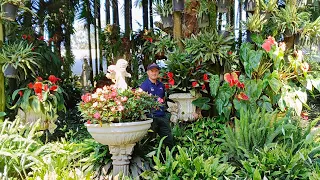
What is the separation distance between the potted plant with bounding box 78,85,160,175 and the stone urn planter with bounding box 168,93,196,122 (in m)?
1.44

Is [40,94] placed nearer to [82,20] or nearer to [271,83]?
[271,83]

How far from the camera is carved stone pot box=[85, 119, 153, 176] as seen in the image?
2.97 m

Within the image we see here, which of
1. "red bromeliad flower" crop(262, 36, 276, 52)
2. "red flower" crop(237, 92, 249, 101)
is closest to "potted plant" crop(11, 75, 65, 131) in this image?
"red flower" crop(237, 92, 249, 101)

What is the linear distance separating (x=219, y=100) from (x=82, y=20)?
5253mm

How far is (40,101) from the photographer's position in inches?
172

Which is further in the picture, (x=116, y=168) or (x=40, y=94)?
(x=40, y=94)

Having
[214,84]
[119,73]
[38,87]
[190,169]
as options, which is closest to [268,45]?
[214,84]

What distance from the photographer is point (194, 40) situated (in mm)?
4777

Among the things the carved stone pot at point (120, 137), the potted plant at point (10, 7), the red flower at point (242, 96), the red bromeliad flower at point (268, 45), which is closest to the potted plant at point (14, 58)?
the potted plant at point (10, 7)

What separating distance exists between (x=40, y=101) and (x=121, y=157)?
1.74 metres

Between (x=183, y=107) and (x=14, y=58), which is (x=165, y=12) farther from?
(x=14, y=58)

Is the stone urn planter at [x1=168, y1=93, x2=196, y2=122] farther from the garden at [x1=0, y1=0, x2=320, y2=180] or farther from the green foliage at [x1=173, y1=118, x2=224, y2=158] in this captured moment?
the green foliage at [x1=173, y1=118, x2=224, y2=158]

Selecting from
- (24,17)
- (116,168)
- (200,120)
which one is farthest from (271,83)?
(24,17)

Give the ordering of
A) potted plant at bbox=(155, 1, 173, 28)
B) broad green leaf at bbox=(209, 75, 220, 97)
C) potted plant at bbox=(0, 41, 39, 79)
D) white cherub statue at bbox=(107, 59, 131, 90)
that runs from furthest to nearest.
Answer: potted plant at bbox=(155, 1, 173, 28) → broad green leaf at bbox=(209, 75, 220, 97) → potted plant at bbox=(0, 41, 39, 79) → white cherub statue at bbox=(107, 59, 131, 90)
